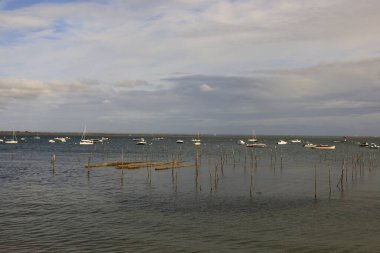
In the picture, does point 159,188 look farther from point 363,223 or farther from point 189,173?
point 363,223

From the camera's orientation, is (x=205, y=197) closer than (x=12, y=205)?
No

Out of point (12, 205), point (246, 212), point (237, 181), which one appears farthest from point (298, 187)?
point (12, 205)

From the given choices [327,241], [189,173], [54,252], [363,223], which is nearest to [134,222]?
[54,252]

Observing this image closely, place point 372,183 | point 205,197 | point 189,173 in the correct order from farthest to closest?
point 189,173
point 372,183
point 205,197

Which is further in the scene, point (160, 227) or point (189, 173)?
point (189, 173)

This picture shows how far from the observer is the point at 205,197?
37.2 m

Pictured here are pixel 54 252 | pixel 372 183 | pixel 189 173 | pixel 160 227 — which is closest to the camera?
pixel 54 252

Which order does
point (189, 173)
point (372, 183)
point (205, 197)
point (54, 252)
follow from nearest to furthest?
1. point (54, 252)
2. point (205, 197)
3. point (372, 183)
4. point (189, 173)

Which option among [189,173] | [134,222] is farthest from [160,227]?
[189,173]

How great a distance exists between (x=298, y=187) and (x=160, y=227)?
77.7 feet

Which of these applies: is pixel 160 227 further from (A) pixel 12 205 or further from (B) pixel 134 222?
(A) pixel 12 205

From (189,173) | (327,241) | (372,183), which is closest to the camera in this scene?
(327,241)

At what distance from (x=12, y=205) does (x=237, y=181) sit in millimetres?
26069

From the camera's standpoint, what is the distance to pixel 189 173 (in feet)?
189
